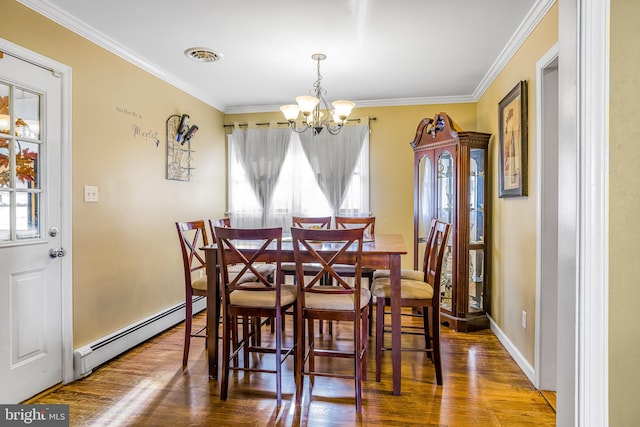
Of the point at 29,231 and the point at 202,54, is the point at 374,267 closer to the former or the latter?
the point at 29,231

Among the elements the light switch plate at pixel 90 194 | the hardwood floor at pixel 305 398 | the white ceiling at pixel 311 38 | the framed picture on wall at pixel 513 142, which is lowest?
the hardwood floor at pixel 305 398

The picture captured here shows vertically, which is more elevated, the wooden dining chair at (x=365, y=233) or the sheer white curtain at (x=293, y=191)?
the sheer white curtain at (x=293, y=191)

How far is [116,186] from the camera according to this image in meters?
2.96

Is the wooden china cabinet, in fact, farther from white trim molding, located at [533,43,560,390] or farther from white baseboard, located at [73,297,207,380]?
white baseboard, located at [73,297,207,380]

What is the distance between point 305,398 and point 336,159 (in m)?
2.95

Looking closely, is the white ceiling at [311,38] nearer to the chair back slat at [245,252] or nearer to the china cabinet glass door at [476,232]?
the china cabinet glass door at [476,232]

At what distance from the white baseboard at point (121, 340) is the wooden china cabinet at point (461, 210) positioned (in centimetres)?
Answer: 259

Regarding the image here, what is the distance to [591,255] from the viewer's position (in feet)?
2.72

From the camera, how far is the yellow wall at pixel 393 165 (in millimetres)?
4477

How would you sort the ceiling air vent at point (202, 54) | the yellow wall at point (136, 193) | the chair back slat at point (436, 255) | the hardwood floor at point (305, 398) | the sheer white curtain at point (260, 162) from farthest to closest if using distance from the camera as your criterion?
the sheer white curtain at point (260, 162) → the ceiling air vent at point (202, 54) → the yellow wall at point (136, 193) → the chair back slat at point (436, 255) → the hardwood floor at point (305, 398)

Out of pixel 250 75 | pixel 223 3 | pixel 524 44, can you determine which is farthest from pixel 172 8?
pixel 524 44

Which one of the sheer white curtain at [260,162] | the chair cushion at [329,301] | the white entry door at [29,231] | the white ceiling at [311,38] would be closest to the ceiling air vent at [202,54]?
the white ceiling at [311,38]

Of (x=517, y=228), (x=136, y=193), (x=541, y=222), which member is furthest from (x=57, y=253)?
(x=517, y=228)

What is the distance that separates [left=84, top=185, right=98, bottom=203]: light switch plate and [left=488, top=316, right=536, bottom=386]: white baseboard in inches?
132
